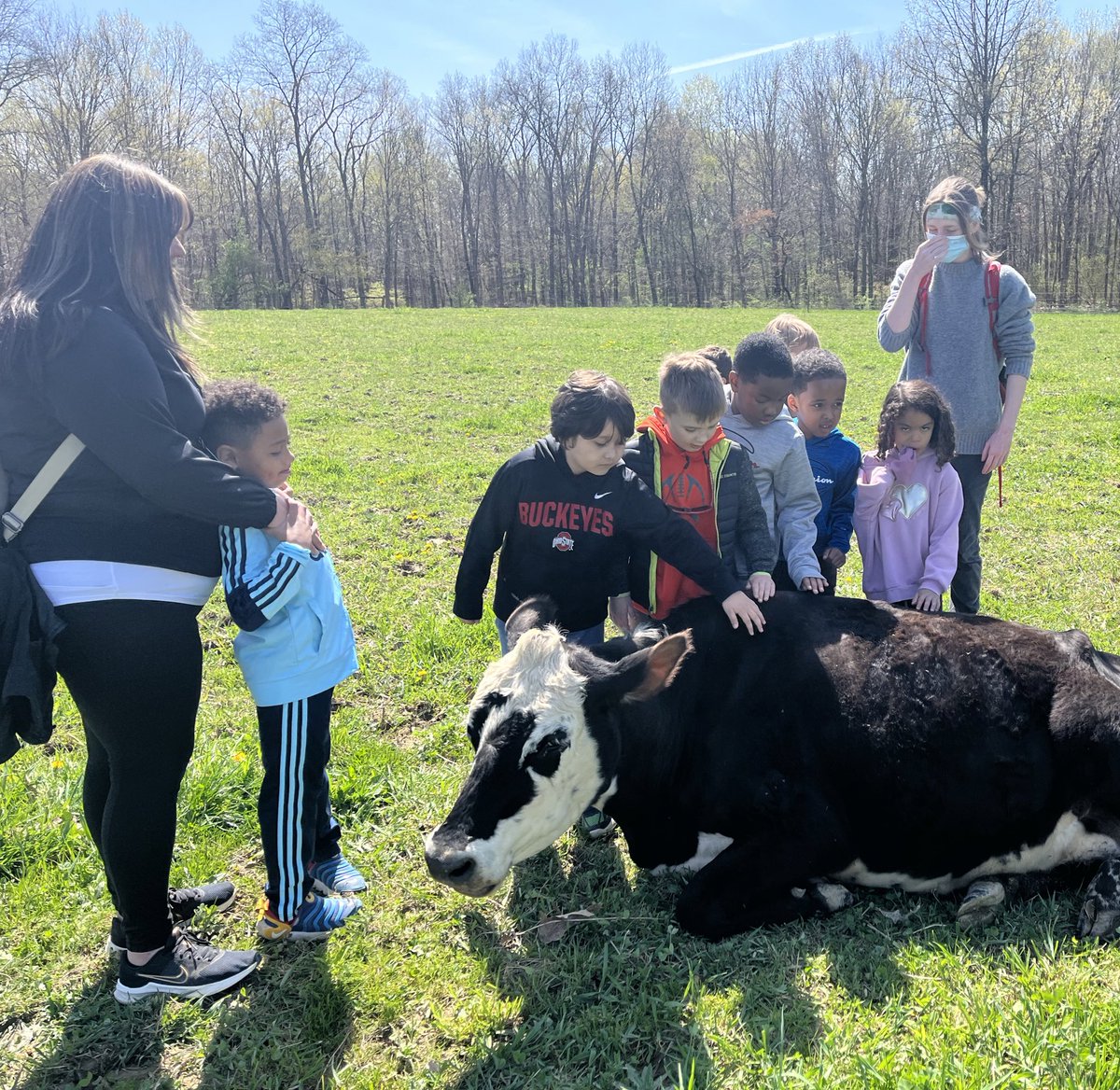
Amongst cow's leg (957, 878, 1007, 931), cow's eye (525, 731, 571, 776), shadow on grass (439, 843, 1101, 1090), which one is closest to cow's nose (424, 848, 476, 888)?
cow's eye (525, 731, 571, 776)

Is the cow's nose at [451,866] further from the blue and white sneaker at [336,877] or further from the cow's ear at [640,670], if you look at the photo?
the blue and white sneaker at [336,877]

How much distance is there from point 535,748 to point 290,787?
34.8 inches

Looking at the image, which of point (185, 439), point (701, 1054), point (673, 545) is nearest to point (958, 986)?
point (701, 1054)

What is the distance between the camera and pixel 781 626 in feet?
13.3

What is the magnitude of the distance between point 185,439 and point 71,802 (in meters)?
2.37

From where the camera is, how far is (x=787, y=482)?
14.9 feet

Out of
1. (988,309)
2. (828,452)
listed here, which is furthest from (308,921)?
(988,309)

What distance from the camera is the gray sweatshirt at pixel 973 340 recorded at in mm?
5262

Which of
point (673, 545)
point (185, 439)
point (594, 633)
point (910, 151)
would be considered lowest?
point (594, 633)

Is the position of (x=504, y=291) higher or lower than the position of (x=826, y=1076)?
higher

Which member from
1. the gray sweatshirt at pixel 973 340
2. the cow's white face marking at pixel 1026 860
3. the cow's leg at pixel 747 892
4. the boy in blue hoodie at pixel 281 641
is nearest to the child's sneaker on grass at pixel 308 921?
the boy in blue hoodie at pixel 281 641

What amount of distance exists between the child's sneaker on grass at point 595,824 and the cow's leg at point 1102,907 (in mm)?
1861

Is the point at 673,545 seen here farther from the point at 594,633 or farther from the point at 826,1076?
the point at 826,1076

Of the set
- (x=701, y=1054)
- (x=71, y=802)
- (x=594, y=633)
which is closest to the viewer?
(x=701, y=1054)
